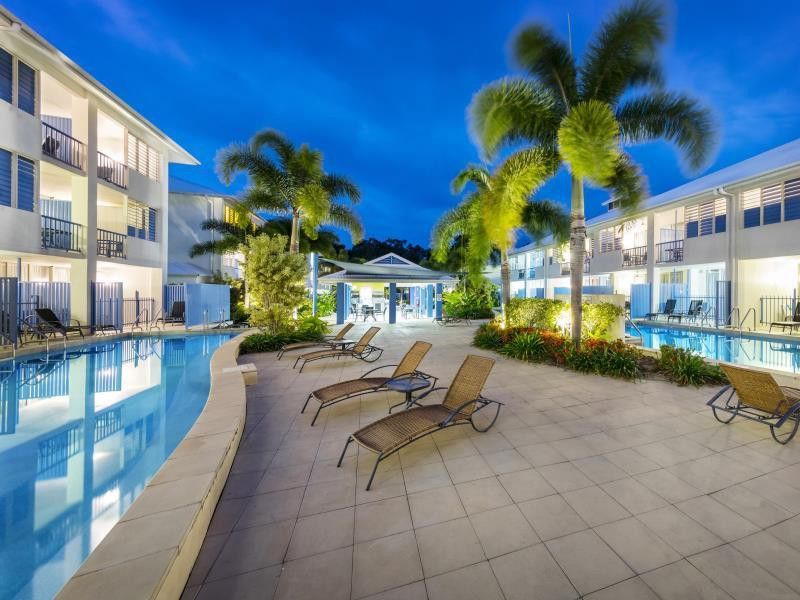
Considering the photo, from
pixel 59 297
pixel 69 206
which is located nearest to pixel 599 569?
pixel 59 297

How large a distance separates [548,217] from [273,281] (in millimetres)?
10306

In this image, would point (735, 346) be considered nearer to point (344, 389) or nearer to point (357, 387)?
point (357, 387)

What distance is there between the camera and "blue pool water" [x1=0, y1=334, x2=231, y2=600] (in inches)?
122

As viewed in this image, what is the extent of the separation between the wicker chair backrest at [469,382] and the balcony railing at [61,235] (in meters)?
15.5

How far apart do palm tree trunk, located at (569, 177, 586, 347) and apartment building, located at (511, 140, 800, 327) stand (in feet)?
8.02

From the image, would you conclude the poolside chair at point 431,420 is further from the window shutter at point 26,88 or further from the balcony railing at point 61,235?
the window shutter at point 26,88

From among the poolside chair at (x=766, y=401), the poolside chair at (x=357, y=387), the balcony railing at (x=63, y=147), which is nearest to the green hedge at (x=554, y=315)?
the poolside chair at (x=766, y=401)

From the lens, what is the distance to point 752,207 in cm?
1599

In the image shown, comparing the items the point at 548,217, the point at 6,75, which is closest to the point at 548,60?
the point at 548,217

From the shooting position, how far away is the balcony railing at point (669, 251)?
775 inches

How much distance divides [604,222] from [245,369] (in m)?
23.9

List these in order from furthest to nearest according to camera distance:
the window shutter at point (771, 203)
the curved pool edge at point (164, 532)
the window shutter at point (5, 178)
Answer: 1. the window shutter at point (771, 203)
2. the window shutter at point (5, 178)
3. the curved pool edge at point (164, 532)

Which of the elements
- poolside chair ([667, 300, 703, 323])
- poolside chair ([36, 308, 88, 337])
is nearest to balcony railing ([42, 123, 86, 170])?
poolside chair ([36, 308, 88, 337])

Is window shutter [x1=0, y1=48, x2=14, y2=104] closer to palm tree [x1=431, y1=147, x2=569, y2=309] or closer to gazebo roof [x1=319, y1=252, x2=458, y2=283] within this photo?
gazebo roof [x1=319, y1=252, x2=458, y2=283]
